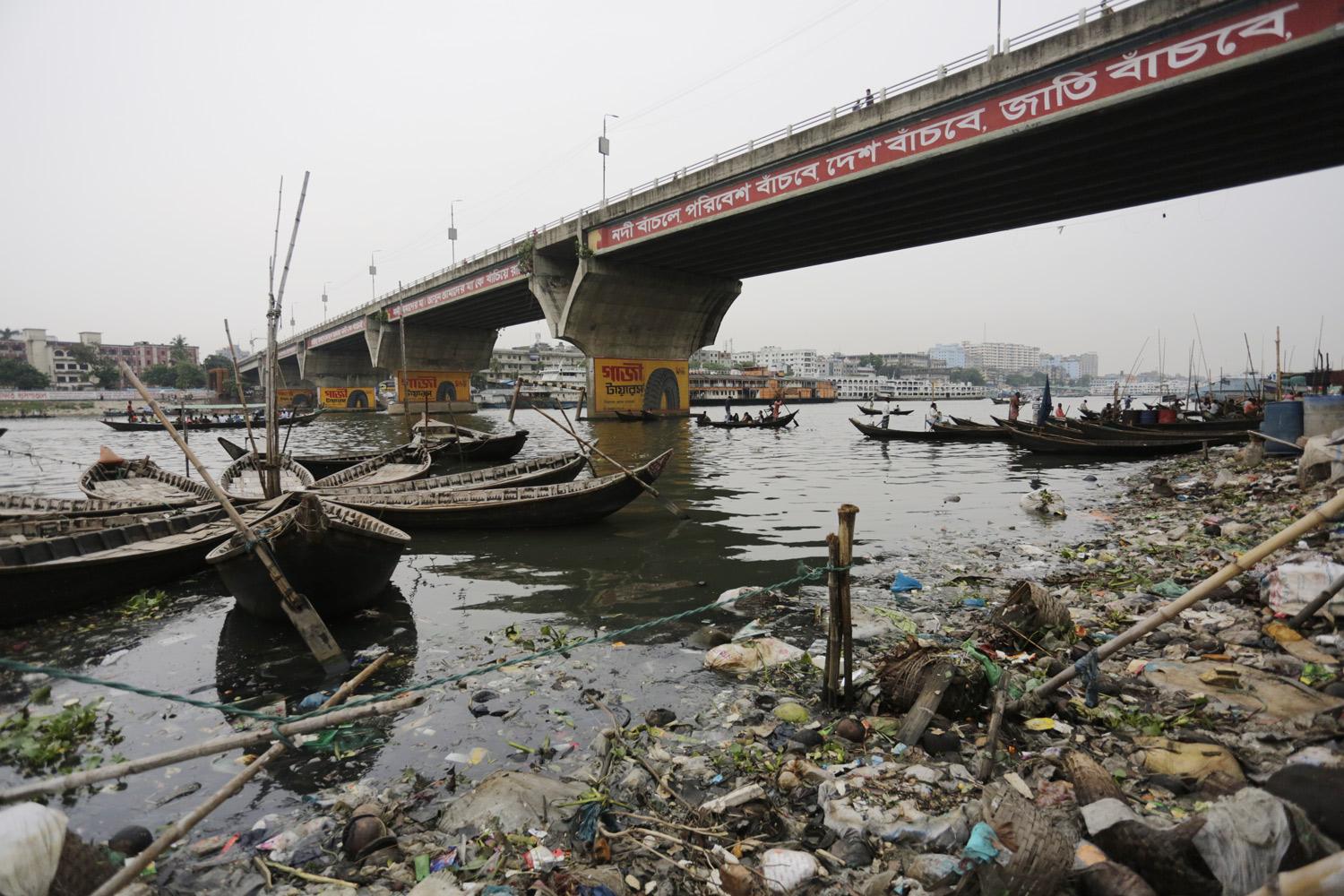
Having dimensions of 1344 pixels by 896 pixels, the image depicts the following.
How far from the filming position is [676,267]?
1359 inches

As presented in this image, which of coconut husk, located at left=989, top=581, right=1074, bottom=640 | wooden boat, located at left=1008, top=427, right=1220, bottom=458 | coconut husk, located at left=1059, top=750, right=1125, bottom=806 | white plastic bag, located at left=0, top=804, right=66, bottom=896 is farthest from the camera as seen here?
wooden boat, located at left=1008, top=427, right=1220, bottom=458

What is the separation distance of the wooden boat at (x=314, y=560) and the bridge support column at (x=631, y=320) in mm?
27709

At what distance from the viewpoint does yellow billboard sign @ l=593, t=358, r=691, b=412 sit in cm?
3766

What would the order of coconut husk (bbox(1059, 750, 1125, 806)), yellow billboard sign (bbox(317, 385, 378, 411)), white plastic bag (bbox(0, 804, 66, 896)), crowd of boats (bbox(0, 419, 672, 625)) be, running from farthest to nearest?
yellow billboard sign (bbox(317, 385, 378, 411)) → crowd of boats (bbox(0, 419, 672, 625)) → coconut husk (bbox(1059, 750, 1125, 806)) → white plastic bag (bbox(0, 804, 66, 896))

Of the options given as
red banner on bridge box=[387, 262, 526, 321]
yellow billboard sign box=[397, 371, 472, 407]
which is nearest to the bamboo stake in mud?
red banner on bridge box=[387, 262, 526, 321]

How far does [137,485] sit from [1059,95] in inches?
869

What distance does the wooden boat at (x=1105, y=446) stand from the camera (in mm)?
18438

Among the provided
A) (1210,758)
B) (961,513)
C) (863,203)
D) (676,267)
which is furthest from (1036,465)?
(676,267)

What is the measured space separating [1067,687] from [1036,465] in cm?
1653

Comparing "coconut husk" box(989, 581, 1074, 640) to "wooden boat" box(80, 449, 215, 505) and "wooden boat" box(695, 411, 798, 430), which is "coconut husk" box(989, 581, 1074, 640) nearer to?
"wooden boat" box(80, 449, 215, 505)

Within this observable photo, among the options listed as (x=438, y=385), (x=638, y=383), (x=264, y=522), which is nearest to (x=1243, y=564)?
(x=264, y=522)

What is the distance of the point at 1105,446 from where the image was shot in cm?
1900

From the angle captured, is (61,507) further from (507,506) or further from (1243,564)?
(1243,564)

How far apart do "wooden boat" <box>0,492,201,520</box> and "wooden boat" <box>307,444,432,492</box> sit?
274 centimetres
